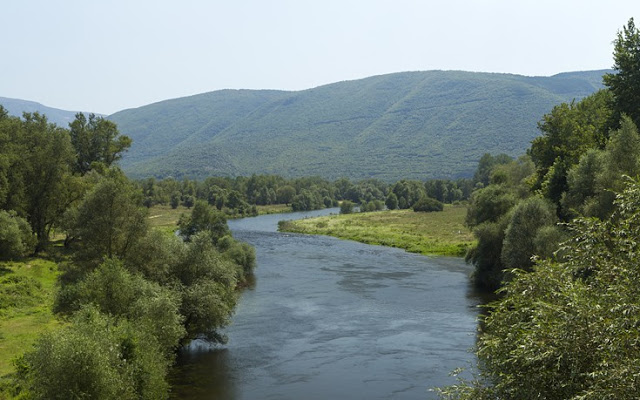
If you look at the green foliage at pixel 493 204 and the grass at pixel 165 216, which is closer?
the green foliage at pixel 493 204

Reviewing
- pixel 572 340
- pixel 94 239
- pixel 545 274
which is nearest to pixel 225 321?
pixel 94 239

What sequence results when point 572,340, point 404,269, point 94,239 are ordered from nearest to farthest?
point 572,340 → point 94,239 → point 404,269

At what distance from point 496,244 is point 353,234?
56610mm

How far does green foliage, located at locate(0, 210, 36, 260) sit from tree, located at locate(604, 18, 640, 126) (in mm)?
68950

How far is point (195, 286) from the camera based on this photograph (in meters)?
45.0

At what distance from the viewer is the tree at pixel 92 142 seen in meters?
92.6

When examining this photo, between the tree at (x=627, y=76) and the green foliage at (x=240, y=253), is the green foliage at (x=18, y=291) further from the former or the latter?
the tree at (x=627, y=76)

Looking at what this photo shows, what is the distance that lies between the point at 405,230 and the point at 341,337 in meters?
76.5

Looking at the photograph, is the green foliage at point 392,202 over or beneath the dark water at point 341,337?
over

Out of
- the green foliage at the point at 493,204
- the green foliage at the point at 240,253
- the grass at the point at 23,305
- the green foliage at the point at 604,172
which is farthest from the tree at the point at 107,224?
the green foliage at the point at 493,204

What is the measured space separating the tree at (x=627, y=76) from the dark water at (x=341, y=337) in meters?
28.0

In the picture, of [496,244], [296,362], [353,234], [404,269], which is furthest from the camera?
→ [353,234]

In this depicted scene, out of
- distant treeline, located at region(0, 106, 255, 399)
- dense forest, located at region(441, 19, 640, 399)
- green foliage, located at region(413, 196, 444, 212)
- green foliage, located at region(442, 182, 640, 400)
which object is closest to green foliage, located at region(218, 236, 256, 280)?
distant treeline, located at region(0, 106, 255, 399)

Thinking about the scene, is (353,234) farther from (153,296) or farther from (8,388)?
(8,388)
